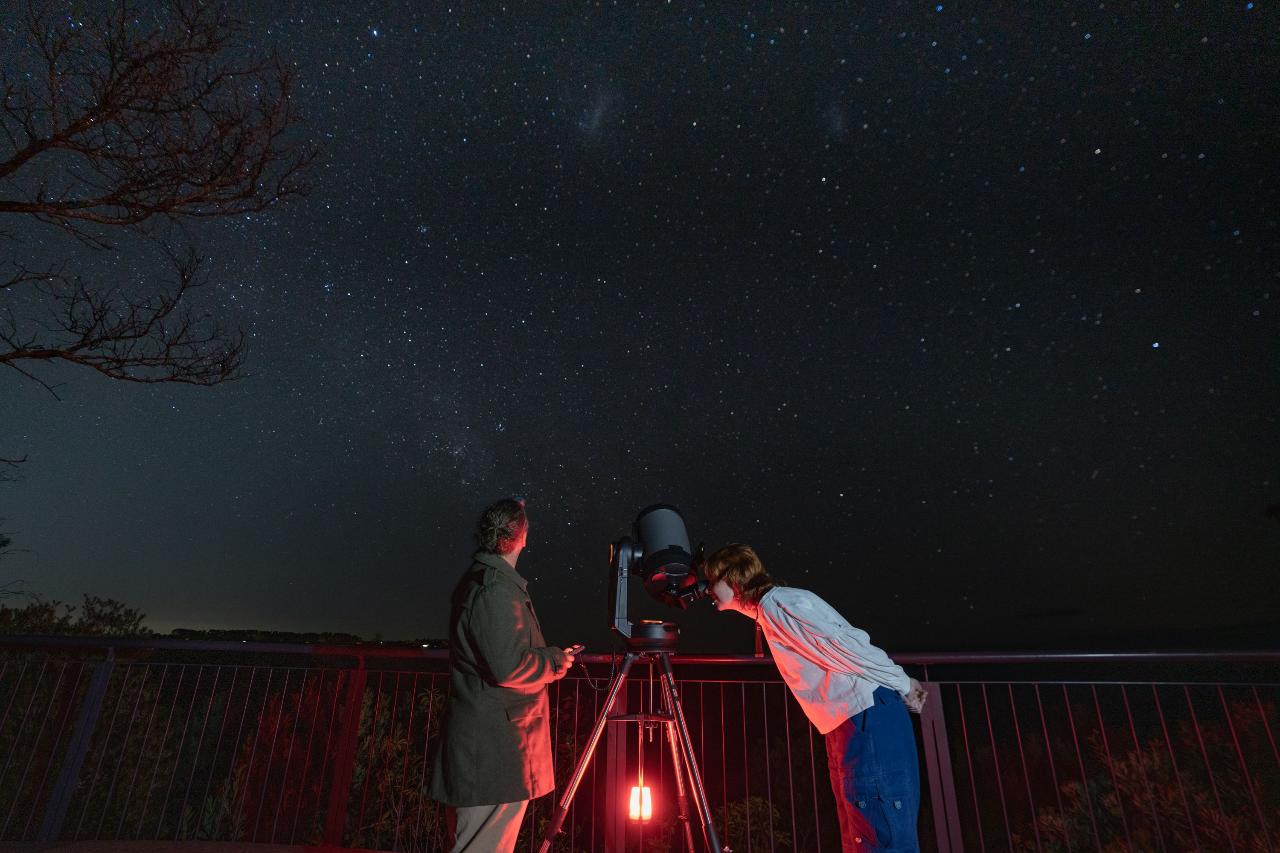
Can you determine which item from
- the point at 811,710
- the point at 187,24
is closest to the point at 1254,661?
the point at 811,710

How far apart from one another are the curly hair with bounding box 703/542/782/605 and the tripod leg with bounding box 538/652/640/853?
496mm

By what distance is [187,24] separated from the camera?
15.3 feet

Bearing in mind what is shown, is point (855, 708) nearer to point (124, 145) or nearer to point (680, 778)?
point (680, 778)

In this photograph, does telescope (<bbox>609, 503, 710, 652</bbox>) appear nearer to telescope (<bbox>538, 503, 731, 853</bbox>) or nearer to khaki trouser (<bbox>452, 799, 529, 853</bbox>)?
telescope (<bbox>538, 503, 731, 853</bbox>)

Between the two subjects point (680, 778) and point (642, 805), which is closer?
point (680, 778)

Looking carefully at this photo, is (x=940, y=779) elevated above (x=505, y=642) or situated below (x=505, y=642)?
below

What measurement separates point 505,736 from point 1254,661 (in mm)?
3136

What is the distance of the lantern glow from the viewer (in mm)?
2949

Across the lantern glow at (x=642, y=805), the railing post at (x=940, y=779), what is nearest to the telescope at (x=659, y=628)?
the lantern glow at (x=642, y=805)

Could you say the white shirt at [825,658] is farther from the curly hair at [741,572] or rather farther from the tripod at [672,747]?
the tripod at [672,747]

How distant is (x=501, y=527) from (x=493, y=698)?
22.3 inches

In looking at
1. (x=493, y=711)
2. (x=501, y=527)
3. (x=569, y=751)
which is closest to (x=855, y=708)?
(x=493, y=711)

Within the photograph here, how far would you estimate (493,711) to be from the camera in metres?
2.18

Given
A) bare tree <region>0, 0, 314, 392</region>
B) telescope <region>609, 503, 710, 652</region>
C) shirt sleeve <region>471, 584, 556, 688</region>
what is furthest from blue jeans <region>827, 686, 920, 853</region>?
bare tree <region>0, 0, 314, 392</region>
